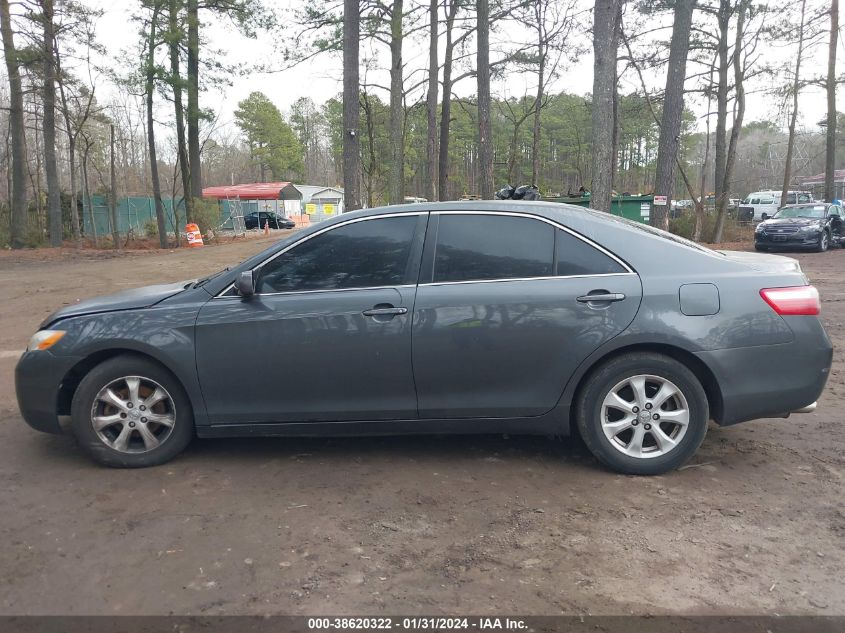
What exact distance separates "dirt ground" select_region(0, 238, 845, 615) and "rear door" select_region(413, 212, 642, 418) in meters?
0.50

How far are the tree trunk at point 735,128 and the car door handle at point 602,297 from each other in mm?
21168

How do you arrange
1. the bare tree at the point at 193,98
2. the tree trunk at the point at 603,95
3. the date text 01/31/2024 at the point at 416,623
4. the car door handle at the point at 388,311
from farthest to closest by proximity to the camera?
the bare tree at the point at 193,98 → the tree trunk at the point at 603,95 → the car door handle at the point at 388,311 → the date text 01/31/2024 at the point at 416,623

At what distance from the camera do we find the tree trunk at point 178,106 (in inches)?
907

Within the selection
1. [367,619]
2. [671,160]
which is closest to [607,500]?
[367,619]

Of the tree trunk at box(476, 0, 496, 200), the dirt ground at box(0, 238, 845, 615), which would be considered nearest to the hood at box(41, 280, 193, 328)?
the dirt ground at box(0, 238, 845, 615)

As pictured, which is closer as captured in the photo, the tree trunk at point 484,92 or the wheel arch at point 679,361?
the wheel arch at point 679,361

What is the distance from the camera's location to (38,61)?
2202cm

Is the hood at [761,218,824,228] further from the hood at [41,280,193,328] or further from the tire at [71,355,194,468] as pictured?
the tire at [71,355,194,468]

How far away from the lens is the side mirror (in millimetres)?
4117

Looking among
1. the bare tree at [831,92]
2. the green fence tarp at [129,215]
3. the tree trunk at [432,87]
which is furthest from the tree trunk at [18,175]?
the bare tree at [831,92]

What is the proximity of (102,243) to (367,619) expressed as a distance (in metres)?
26.7

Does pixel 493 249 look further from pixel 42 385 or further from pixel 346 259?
pixel 42 385

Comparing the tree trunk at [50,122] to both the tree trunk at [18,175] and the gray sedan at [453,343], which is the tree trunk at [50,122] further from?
the gray sedan at [453,343]

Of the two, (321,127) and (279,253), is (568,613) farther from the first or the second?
(321,127)
